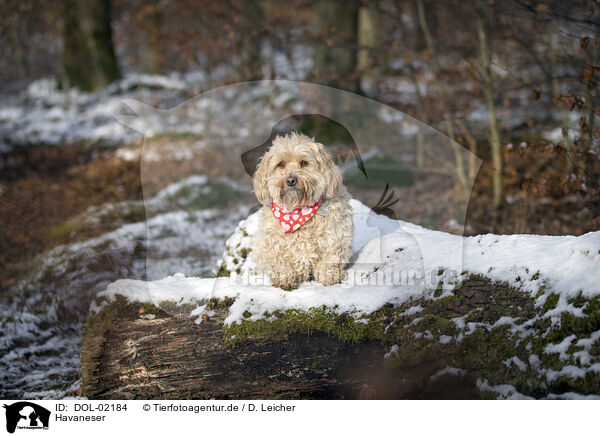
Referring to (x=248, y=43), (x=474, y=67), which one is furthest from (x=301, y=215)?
(x=248, y=43)

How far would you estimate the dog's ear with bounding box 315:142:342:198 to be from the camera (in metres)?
3.62

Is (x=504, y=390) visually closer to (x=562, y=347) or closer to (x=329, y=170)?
(x=562, y=347)

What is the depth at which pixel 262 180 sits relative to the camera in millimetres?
3727

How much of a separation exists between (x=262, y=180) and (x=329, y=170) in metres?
0.58

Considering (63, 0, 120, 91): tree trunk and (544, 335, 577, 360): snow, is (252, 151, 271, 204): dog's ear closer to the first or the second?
(544, 335, 577, 360): snow

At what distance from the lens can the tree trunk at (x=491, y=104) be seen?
723cm

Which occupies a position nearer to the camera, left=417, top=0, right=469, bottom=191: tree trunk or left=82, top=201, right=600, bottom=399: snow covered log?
left=82, top=201, right=600, bottom=399: snow covered log

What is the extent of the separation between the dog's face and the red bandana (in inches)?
2.4

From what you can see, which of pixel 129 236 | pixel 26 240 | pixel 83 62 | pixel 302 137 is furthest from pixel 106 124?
pixel 302 137

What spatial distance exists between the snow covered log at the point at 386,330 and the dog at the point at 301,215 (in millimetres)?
191

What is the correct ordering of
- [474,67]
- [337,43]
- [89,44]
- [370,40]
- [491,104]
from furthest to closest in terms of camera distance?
[89,44]
[370,40]
[337,43]
[491,104]
[474,67]

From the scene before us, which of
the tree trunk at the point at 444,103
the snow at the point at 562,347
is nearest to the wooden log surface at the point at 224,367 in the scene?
the snow at the point at 562,347

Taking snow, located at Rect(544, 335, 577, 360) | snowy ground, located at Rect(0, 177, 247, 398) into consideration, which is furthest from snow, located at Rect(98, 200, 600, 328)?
snowy ground, located at Rect(0, 177, 247, 398)
